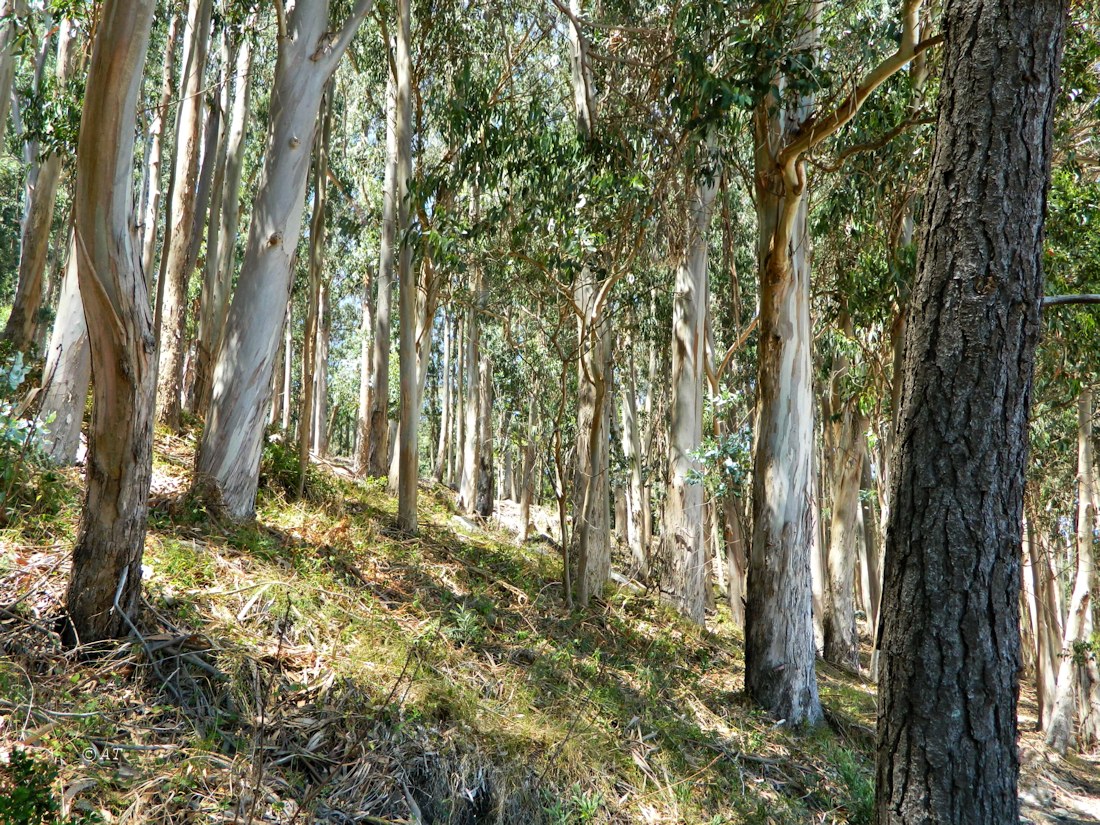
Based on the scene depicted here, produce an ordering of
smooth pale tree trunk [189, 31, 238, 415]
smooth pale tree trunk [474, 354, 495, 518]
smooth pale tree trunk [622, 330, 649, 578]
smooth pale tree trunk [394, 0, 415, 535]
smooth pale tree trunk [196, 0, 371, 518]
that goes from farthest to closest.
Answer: smooth pale tree trunk [622, 330, 649, 578], smooth pale tree trunk [474, 354, 495, 518], smooth pale tree trunk [189, 31, 238, 415], smooth pale tree trunk [394, 0, 415, 535], smooth pale tree trunk [196, 0, 371, 518]

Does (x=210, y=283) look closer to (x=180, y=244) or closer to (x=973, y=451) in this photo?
(x=180, y=244)

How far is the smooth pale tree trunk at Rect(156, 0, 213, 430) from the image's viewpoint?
26.6 feet

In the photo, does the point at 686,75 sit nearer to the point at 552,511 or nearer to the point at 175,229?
the point at 175,229

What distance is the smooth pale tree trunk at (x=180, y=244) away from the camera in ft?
26.6

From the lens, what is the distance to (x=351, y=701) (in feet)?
13.5

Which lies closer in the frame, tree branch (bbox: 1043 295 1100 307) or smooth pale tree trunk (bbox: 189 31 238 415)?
tree branch (bbox: 1043 295 1100 307)

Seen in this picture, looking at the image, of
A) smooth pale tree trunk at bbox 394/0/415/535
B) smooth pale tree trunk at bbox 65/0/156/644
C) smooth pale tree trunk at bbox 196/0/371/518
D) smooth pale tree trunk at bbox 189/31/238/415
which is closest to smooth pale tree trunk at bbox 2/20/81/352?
smooth pale tree trunk at bbox 189/31/238/415

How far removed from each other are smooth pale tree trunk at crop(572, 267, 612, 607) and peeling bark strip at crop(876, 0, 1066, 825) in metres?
3.98

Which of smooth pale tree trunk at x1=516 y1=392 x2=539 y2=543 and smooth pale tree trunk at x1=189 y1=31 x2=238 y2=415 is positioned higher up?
smooth pale tree trunk at x1=189 y1=31 x2=238 y2=415

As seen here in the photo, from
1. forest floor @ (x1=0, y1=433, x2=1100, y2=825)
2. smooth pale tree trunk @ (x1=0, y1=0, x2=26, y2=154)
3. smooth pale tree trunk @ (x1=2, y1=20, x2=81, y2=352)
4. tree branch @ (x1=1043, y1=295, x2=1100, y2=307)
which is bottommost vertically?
forest floor @ (x1=0, y1=433, x2=1100, y2=825)

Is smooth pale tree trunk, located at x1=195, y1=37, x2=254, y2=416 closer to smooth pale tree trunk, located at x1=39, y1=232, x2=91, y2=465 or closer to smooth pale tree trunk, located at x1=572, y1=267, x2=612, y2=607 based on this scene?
smooth pale tree trunk, located at x1=39, y1=232, x2=91, y2=465

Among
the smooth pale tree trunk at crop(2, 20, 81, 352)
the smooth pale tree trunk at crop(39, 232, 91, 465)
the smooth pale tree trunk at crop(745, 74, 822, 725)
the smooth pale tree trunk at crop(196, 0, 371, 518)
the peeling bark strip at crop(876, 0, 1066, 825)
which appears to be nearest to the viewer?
the peeling bark strip at crop(876, 0, 1066, 825)

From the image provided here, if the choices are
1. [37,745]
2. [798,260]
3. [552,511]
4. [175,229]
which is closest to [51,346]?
[175,229]

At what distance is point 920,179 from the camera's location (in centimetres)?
795
